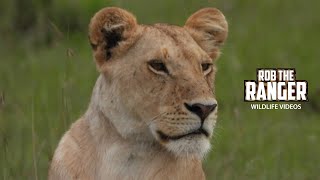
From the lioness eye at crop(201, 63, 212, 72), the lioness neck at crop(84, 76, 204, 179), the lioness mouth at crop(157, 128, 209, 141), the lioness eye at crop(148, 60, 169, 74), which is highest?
the lioness eye at crop(148, 60, 169, 74)

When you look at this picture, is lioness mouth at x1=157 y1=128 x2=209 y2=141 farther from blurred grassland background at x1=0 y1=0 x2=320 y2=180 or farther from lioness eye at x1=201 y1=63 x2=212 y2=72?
blurred grassland background at x1=0 y1=0 x2=320 y2=180

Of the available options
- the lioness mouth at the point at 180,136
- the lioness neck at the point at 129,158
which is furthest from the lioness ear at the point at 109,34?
the lioness mouth at the point at 180,136

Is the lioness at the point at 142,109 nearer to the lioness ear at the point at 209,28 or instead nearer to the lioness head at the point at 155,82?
the lioness head at the point at 155,82

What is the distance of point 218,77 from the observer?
1037 cm

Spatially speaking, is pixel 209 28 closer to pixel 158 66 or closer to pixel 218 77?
pixel 158 66

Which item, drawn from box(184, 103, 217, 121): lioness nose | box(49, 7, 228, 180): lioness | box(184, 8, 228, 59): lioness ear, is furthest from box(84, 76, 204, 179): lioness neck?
box(184, 8, 228, 59): lioness ear

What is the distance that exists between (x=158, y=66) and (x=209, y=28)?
1.68 ft

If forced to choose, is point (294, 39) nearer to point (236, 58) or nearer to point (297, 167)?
point (236, 58)

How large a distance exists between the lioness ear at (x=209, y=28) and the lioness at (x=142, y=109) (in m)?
0.15

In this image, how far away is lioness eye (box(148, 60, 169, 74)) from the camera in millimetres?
5211

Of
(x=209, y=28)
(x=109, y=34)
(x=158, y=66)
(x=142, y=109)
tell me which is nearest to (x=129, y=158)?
(x=142, y=109)

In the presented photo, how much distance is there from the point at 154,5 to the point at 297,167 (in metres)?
4.38

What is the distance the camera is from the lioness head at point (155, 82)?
507 cm

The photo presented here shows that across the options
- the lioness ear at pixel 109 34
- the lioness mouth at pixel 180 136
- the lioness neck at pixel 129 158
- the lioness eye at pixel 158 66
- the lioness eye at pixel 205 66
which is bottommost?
the lioness neck at pixel 129 158
